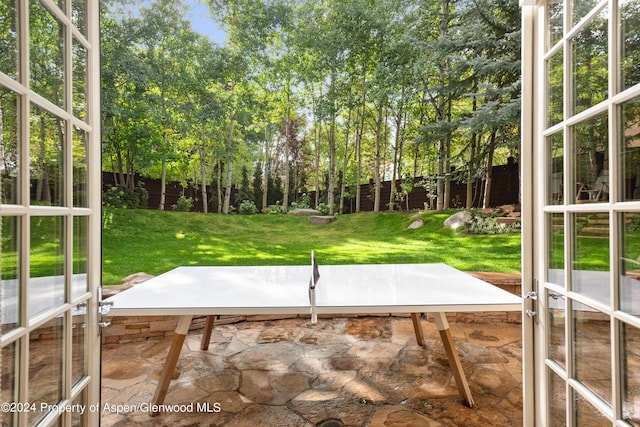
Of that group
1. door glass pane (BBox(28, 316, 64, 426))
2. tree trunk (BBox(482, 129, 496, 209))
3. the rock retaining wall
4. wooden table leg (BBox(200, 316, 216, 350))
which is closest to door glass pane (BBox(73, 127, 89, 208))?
door glass pane (BBox(28, 316, 64, 426))

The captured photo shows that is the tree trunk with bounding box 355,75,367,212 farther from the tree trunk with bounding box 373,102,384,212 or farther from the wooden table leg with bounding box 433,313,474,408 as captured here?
the wooden table leg with bounding box 433,313,474,408

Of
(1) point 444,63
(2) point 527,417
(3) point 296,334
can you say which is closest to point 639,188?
(2) point 527,417

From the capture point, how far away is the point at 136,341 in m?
2.80

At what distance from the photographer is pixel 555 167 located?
1209mm

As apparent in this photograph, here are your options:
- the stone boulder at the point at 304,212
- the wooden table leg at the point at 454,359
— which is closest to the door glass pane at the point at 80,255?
the wooden table leg at the point at 454,359

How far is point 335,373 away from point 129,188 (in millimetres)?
4495

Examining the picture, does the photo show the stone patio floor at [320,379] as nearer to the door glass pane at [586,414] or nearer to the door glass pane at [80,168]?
the door glass pane at [586,414]

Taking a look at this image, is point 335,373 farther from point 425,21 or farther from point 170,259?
point 425,21

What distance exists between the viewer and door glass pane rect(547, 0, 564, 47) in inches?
46.7

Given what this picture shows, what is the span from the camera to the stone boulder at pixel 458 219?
508 cm

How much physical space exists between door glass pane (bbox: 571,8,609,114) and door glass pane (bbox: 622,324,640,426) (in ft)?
2.08

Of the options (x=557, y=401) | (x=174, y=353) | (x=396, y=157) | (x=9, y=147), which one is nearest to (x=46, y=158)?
(x=9, y=147)

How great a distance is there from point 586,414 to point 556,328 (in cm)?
26

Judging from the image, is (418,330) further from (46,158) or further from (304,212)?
(304,212)
